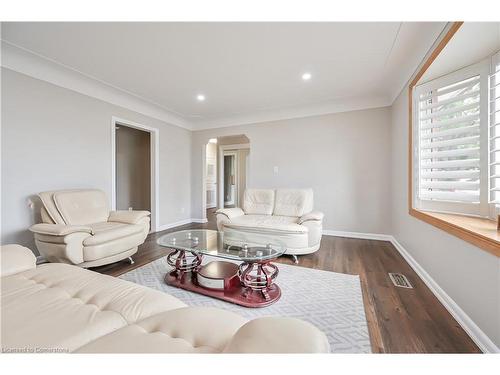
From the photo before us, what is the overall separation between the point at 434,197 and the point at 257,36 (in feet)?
8.12

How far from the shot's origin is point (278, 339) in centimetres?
64

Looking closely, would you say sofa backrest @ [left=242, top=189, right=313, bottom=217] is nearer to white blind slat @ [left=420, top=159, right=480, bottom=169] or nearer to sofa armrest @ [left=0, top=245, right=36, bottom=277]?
white blind slat @ [left=420, top=159, right=480, bottom=169]

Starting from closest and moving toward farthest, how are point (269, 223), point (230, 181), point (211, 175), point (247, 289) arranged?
point (247, 289) < point (269, 223) < point (211, 175) < point (230, 181)

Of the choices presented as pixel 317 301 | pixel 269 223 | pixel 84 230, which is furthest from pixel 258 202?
pixel 84 230

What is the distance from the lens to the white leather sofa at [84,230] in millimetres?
2027

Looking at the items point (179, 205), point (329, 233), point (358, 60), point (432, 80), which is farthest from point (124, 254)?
point (432, 80)

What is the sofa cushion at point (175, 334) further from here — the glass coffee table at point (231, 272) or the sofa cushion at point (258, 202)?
the sofa cushion at point (258, 202)

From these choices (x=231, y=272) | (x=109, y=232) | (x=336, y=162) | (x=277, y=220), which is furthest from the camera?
(x=336, y=162)

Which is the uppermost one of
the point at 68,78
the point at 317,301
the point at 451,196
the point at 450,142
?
the point at 68,78

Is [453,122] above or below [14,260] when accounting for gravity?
above

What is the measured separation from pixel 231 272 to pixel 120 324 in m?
1.17

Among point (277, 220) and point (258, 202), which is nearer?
point (277, 220)

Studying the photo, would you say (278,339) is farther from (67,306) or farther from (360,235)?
(360,235)
